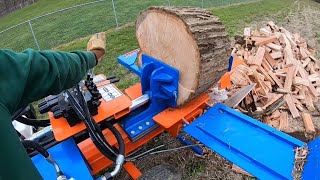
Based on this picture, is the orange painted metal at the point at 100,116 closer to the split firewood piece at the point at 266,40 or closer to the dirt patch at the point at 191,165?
the dirt patch at the point at 191,165

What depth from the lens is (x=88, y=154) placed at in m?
2.71

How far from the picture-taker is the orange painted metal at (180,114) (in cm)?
273

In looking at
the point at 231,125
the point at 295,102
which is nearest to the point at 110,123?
the point at 231,125

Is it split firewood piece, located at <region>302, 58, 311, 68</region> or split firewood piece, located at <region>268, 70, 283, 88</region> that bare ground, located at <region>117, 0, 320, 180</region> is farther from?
split firewood piece, located at <region>302, 58, 311, 68</region>

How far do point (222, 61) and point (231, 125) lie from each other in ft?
2.42

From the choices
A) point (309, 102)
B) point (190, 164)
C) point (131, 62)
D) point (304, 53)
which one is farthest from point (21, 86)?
point (304, 53)

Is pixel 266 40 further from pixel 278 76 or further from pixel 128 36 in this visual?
pixel 128 36

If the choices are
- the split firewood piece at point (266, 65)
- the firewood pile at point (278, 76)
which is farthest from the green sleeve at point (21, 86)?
the split firewood piece at point (266, 65)

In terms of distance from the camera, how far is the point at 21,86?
125cm

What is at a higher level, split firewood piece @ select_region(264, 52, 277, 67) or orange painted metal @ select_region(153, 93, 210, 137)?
orange painted metal @ select_region(153, 93, 210, 137)

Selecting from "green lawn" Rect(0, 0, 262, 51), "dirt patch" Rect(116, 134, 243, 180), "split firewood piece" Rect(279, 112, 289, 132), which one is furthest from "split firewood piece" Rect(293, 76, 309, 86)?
"green lawn" Rect(0, 0, 262, 51)

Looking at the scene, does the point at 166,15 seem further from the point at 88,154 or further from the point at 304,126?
the point at 304,126

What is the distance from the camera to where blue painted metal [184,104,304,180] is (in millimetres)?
2104

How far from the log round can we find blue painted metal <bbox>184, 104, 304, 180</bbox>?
38cm
